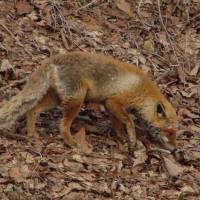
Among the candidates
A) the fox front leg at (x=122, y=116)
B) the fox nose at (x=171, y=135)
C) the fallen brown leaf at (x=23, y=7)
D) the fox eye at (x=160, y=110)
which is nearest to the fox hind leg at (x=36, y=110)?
the fox front leg at (x=122, y=116)

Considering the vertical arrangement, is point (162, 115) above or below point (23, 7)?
below

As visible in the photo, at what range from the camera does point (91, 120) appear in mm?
9773

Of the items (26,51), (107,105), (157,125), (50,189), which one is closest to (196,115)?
(157,125)

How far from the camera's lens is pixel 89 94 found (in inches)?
352

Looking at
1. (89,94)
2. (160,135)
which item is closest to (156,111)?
(160,135)

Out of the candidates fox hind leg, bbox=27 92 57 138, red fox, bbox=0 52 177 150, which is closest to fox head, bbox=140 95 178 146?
red fox, bbox=0 52 177 150

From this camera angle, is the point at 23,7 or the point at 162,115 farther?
the point at 23,7

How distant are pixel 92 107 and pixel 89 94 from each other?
45.9 inches

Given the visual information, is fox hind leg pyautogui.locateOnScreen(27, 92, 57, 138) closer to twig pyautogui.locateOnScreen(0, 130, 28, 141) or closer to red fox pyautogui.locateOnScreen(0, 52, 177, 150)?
red fox pyautogui.locateOnScreen(0, 52, 177, 150)

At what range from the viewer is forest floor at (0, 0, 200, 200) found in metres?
8.02

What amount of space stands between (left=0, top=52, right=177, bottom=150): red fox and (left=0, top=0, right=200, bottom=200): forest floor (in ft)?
0.93

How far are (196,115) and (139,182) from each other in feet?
8.57

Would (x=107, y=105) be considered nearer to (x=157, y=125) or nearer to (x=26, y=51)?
(x=157, y=125)

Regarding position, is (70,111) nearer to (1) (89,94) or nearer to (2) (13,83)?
(1) (89,94)
